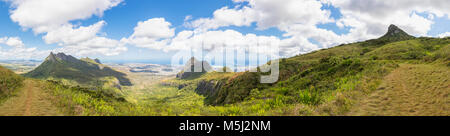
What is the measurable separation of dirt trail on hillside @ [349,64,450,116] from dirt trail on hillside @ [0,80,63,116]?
23113 mm

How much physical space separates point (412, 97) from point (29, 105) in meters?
31.3

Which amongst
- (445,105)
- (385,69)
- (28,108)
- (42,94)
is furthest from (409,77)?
(42,94)

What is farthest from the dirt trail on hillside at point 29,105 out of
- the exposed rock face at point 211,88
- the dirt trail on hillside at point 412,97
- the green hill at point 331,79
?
the exposed rock face at point 211,88

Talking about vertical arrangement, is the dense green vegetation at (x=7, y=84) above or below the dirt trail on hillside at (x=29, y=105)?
above

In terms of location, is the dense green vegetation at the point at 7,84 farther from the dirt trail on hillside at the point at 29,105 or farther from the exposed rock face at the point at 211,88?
the exposed rock face at the point at 211,88

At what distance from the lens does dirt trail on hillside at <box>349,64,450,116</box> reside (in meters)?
11.6

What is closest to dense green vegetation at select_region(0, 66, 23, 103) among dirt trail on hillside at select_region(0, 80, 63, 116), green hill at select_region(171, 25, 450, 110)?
dirt trail on hillside at select_region(0, 80, 63, 116)

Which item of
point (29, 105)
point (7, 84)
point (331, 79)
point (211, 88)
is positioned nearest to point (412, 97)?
point (331, 79)

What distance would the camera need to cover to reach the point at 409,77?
19203 mm

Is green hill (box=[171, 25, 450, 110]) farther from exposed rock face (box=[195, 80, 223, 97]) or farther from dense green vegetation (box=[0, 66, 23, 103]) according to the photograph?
exposed rock face (box=[195, 80, 223, 97])

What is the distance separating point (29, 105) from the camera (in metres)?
16.0

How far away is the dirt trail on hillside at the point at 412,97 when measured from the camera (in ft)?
38.2

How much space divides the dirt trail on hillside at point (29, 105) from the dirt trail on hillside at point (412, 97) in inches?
910

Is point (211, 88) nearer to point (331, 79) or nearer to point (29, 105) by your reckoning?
point (331, 79)
